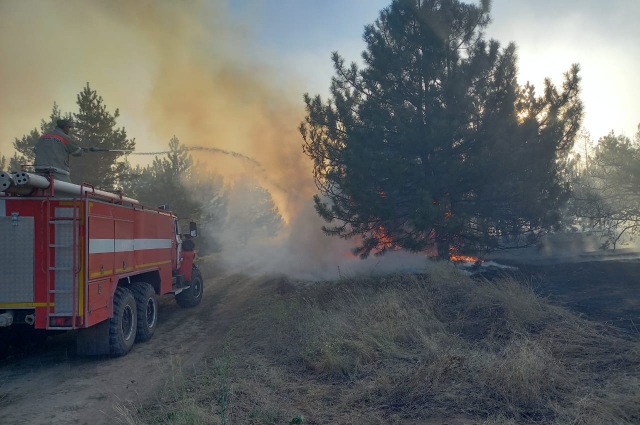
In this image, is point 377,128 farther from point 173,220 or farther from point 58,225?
point 58,225

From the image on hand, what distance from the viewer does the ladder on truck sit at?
729 cm

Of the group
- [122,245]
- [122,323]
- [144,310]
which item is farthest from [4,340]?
[122,245]

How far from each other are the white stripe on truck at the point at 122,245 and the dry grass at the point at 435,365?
2814mm

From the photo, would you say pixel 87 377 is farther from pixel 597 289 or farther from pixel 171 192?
pixel 171 192

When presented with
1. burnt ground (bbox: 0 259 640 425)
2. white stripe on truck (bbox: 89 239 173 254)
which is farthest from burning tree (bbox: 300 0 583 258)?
white stripe on truck (bbox: 89 239 173 254)

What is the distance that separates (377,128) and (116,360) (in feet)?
30.8

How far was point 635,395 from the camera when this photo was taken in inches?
199

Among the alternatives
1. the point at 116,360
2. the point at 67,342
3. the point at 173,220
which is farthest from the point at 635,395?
the point at 173,220

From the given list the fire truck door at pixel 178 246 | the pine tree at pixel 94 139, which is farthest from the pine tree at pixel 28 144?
the fire truck door at pixel 178 246

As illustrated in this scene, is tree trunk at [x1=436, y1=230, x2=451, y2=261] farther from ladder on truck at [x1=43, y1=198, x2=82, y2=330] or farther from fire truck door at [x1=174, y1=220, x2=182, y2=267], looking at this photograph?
ladder on truck at [x1=43, y1=198, x2=82, y2=330]

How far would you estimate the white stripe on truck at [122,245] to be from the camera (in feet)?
25.5

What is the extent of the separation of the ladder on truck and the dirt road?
941 millimetres

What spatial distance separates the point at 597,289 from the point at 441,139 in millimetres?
5556

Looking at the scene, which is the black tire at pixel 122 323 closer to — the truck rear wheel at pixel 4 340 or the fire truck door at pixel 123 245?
the fire truck door at pixel 123 245
